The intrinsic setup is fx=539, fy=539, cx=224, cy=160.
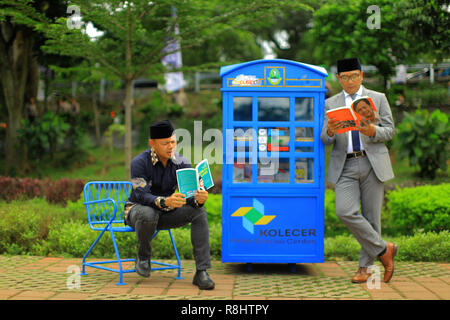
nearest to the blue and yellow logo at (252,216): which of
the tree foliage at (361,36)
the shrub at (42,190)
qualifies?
the shrub at (42,190)

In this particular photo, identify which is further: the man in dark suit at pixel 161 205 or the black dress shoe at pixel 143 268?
the black dress shoe at pixel 143 268

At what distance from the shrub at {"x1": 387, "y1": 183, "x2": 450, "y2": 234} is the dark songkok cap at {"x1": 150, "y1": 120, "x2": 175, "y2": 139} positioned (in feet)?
13.1

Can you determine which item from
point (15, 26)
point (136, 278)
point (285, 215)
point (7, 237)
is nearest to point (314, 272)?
point (285, 215)

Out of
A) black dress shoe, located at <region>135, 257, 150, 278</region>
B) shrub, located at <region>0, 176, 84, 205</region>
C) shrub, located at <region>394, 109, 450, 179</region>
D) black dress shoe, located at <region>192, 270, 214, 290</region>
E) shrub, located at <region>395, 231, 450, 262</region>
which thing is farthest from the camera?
shrub, located at <region>394, 109, 450, 179</region>

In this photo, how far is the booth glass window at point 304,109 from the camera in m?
5.82

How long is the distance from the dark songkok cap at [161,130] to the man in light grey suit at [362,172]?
156cm

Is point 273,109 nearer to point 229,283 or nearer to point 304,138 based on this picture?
point 304,138

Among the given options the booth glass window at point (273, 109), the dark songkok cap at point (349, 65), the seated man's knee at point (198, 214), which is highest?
the dark songkok cap at point (349, 65)

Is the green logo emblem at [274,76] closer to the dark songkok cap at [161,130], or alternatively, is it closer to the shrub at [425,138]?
the dark songkok cap at [161,130]

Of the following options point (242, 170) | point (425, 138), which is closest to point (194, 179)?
point (242, 170)

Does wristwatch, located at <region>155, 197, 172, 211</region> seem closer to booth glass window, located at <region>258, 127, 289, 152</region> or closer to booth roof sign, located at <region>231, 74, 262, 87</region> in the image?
booth glass window, located at <region>258, 127, 289, 152</region>

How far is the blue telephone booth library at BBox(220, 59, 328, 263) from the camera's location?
226 inches

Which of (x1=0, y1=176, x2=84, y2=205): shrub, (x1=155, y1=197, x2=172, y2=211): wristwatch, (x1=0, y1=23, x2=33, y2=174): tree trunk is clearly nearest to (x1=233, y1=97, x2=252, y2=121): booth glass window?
(x1=155, y1=197, x2=172, y2=211): wristwatch

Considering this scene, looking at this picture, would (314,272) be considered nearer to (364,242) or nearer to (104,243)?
(364,242)
